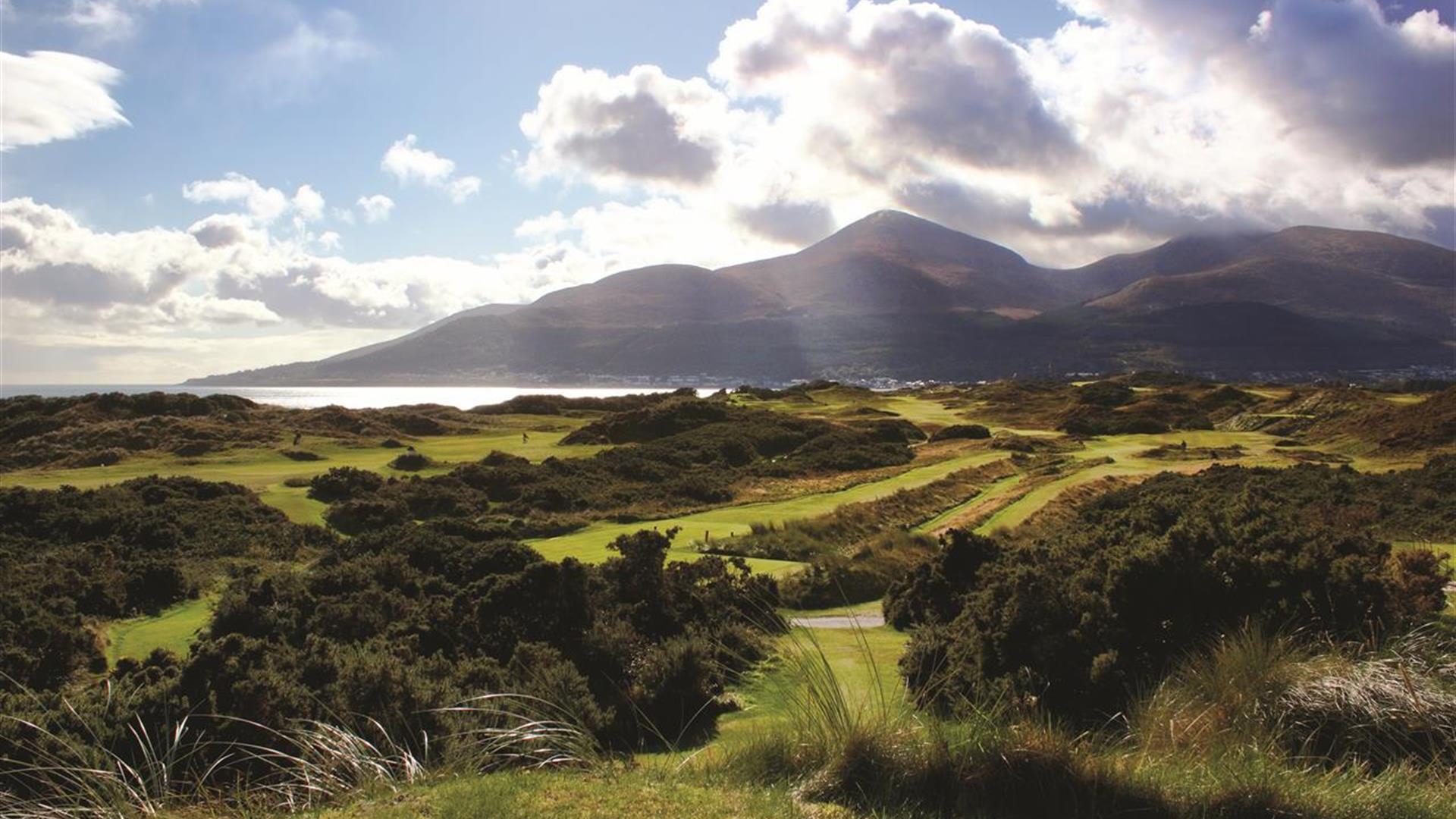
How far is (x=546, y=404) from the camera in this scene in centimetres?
6425

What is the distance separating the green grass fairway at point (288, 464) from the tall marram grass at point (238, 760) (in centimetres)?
1568

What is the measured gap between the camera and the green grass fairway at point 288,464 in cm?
2241

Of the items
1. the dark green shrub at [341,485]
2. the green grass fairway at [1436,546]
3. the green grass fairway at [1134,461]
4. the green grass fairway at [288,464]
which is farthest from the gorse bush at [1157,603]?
the dark green shrub at [341,485]

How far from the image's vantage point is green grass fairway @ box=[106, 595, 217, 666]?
30.2 feet

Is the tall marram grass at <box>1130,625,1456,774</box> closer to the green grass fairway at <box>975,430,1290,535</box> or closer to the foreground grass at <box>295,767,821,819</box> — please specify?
the foreground grass at <box>295,767,821,819</box>

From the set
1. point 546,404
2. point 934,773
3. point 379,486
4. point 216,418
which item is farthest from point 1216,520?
point 546,404

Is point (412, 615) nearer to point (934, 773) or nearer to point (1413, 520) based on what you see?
point (934, 773)

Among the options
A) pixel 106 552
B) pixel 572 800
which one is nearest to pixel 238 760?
pixel 572 800

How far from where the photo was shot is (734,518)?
23047mm

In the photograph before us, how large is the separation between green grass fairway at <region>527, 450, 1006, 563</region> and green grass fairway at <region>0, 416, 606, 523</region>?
687 centimetres

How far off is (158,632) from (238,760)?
611cm

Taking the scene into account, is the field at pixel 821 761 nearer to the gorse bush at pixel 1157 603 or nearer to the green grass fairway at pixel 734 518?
the green grass fairway at pixel 734 518

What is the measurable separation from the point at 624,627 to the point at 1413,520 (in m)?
14.4

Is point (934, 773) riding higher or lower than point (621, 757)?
higher
